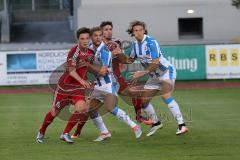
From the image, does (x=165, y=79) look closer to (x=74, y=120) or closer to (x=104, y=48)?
(x=104, y=48)

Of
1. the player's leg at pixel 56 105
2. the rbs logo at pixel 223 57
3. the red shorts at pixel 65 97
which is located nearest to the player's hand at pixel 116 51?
the red shorts at pixel 65 97

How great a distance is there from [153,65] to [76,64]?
1.43 m

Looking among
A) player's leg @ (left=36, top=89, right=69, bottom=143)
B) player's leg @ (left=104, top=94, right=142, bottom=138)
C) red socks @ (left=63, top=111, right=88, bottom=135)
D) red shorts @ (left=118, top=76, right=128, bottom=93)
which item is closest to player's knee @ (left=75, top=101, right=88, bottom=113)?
red socks @ (left=63, top=111, right=88, bottom=135)

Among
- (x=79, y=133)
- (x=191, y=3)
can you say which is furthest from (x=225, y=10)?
(x=79, y=133)

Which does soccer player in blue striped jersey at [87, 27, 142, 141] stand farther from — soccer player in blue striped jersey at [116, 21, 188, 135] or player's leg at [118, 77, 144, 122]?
player's leg at [118, 77, 144, 122]

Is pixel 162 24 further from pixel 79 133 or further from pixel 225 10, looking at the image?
pixel 79 133

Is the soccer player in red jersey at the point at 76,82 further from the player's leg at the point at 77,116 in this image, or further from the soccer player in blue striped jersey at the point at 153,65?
the soccer player in blue striped jersey at the point at 153,65

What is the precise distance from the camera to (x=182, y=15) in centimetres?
4044

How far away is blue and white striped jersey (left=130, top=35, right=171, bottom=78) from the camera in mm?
11875

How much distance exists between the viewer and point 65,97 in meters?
11.3

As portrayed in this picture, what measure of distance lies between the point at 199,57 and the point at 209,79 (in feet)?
3.11

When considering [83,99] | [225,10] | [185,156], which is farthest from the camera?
[225,10]

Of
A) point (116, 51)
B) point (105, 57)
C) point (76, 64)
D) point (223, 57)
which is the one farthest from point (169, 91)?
point (223, 57)

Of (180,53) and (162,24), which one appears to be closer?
(180,53)
